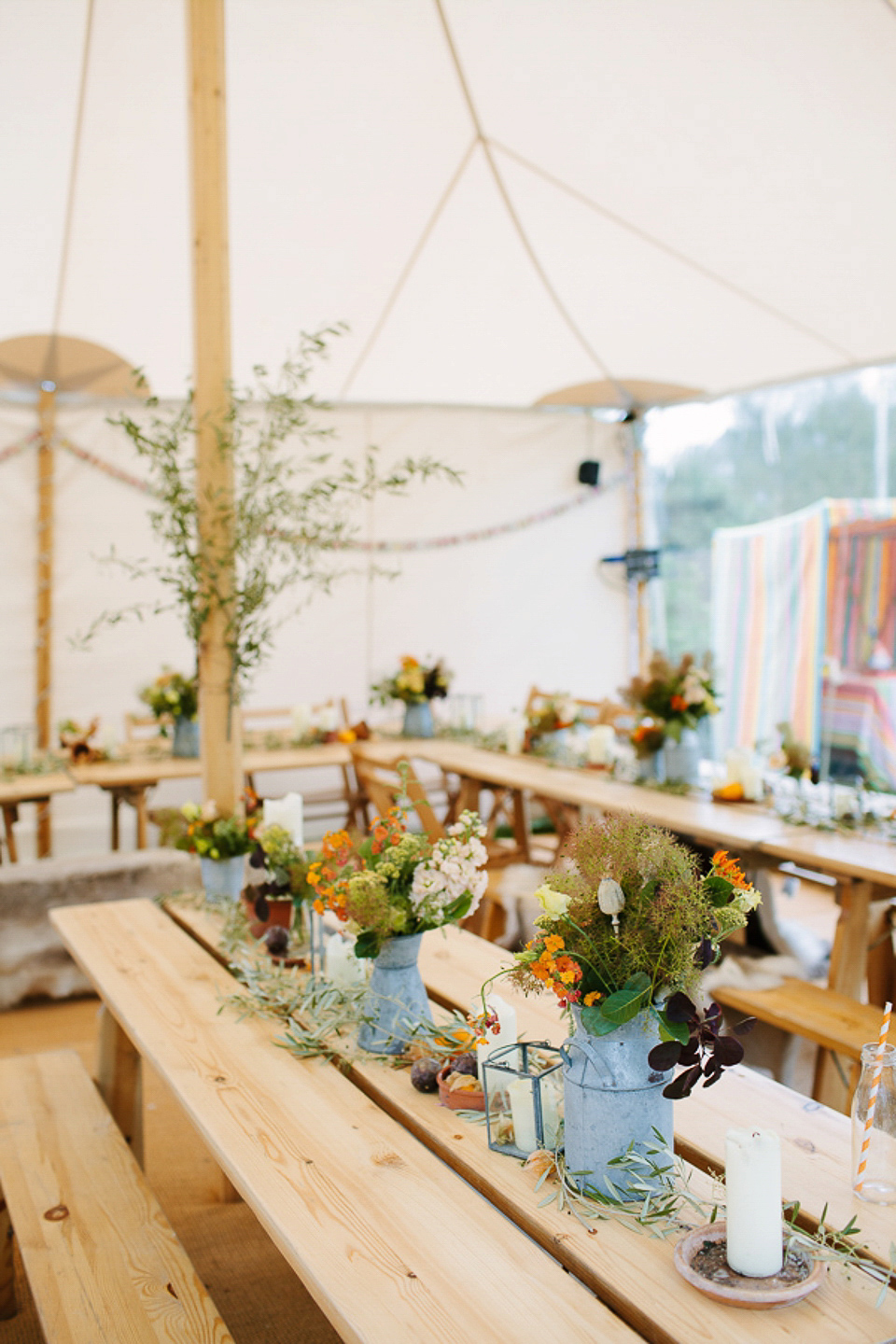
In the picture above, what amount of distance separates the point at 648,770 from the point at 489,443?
3852 millimetres

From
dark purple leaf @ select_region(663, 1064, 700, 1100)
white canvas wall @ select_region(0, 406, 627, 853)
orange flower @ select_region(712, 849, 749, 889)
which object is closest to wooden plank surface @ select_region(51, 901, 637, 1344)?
dark purple leaf @ select_region(663, 1064, 700, 1100)

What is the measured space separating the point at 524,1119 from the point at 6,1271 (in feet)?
4.87

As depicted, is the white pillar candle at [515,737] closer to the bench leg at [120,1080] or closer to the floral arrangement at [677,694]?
the floral arrangement at [677,694]

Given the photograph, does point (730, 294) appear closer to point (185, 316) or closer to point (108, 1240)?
point (185, 316)

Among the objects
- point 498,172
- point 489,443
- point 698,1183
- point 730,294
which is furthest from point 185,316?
point 698,1183

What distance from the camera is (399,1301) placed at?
1.20m

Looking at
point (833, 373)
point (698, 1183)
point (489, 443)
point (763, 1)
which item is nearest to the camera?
point (698, 1183)

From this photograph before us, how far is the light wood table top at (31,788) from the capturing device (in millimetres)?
4652

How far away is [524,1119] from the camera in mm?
1522

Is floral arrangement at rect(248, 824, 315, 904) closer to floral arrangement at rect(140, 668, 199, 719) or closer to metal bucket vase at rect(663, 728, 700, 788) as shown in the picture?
metal bucket vase at rect(663, 728, 700, 788)

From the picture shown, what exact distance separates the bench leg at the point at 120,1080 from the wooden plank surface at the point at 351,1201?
0.62 m

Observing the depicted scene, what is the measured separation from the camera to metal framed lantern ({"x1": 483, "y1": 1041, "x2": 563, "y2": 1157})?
59.6 inches

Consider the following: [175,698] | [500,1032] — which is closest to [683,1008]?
[500,1032]

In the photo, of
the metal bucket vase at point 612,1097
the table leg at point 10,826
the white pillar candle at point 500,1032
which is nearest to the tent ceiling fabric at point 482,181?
the table leg at point 10,826
